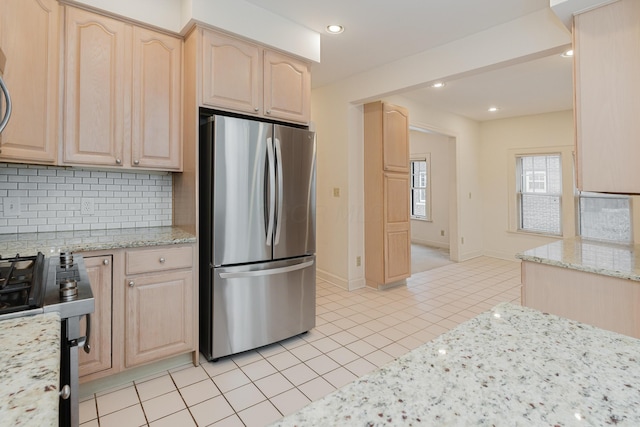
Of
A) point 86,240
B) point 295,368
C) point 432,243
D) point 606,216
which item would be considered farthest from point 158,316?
point 432,243

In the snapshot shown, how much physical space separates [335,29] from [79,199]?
2.32m

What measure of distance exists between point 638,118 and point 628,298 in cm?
86

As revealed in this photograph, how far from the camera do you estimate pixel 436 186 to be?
6934mm

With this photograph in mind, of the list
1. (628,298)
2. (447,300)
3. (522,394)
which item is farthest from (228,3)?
(447,300)

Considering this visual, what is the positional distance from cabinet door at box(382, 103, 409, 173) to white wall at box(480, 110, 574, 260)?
2.64m

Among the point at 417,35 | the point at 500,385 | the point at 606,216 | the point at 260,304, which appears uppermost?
the point at 417,35

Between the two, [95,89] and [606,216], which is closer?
[95,89]

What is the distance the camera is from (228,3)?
87.0 inches

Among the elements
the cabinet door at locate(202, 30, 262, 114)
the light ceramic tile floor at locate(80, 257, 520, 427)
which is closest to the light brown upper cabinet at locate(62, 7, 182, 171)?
the cabinet door at locate(202, 30, 262, 114)

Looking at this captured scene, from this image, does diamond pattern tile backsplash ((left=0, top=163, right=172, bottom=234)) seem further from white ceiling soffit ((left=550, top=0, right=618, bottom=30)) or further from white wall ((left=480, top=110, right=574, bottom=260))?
white wall ((left=480, top=110, right=574, bottom=260))

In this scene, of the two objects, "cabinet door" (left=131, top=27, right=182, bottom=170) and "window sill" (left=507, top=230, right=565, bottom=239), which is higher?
"cabinet door" (left=131, top=27, right=182, bottom=170)

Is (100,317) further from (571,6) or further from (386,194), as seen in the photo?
(571,6)

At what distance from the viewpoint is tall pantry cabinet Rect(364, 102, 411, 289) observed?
12.4ft

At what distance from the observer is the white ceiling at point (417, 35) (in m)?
2.32
